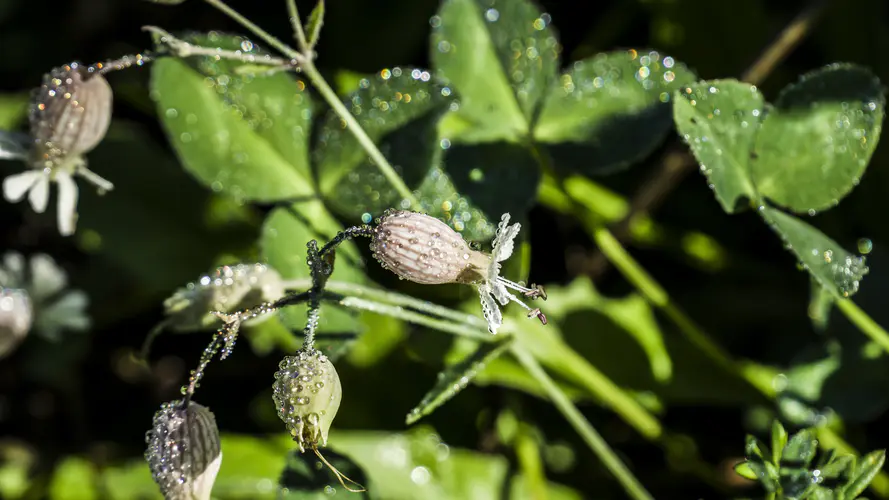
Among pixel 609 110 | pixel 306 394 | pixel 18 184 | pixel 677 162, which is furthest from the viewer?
pixel 677 162

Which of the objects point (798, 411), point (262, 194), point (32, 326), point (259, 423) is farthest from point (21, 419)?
point (798, 411)

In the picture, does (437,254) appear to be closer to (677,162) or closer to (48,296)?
(677,162)

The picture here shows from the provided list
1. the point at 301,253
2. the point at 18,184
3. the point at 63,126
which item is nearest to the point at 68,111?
the point at 63,126

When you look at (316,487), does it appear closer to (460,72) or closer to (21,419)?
(460,72)

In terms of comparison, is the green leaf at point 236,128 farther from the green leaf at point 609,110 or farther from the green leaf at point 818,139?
the green leaf at point 818,139

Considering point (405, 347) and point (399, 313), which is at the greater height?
point (399, 313)

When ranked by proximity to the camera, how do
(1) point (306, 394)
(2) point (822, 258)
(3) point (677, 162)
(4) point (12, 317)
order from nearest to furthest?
(1) point (306, 394), (2) point (822, 258), (4) point (12, 317), (3) point (677, 162)

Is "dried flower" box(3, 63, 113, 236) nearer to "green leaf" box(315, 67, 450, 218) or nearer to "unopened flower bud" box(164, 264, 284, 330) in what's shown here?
"unopened flower bud" box(164, 264, 284, 330)
